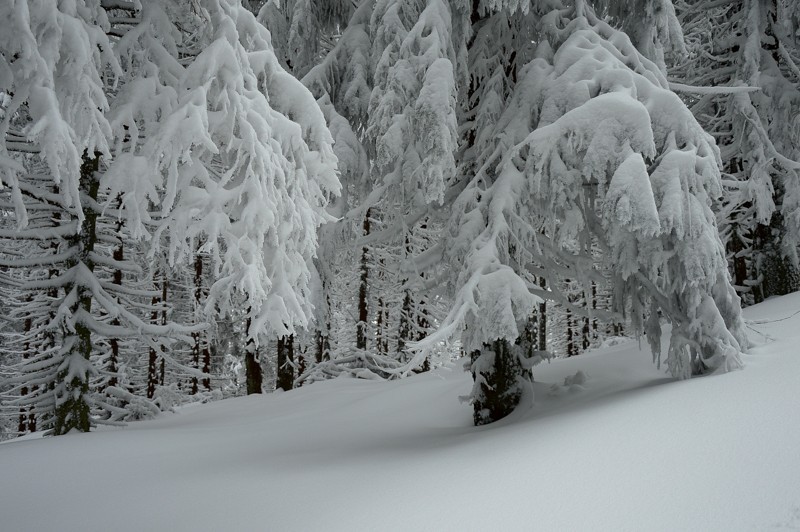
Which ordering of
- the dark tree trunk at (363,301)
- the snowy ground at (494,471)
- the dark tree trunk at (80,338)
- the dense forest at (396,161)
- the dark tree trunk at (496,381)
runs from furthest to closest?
the dark tree trunk at (363,301) → the dark tree trunk at (80,338) → the dark tree trunk at (496,381) → the dense forest at (396,161) → the snowy ground at (494,471)

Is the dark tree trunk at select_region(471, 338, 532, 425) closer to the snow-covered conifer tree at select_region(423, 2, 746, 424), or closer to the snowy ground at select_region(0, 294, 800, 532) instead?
the snowy ground at select_region(0, 294, 800, 532)

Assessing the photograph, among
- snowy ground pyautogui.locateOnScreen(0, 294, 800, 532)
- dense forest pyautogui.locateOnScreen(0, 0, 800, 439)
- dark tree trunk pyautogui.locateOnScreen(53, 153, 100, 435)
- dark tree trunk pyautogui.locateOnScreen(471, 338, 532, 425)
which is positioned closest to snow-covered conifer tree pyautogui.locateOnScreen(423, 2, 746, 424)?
dense forest pyautogui.locateOnScreen(0, 0, 800, 439)

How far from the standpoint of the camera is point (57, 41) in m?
2.81

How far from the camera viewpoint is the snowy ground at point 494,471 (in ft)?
8.80

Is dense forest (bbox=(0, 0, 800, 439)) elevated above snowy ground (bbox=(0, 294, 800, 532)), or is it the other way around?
dense forest (bbox=(0, 0, 800, 439))

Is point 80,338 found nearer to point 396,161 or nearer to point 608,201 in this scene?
point 396,161

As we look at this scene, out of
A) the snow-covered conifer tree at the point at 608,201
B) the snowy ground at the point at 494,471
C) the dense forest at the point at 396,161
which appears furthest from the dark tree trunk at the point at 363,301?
the snow-covered conifer tree at the point at 608,201

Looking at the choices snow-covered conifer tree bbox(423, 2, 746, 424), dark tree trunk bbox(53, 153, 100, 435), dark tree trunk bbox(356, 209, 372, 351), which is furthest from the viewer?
dark tree trunk bbox(356, 209, 372, 351)

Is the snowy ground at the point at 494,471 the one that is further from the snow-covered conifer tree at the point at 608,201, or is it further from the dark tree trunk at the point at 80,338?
the dark tree trunk at the point at 80,338

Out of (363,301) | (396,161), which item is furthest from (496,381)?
(363,301)

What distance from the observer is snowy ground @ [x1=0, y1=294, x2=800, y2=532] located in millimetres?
2684

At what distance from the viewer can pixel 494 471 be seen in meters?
3.51

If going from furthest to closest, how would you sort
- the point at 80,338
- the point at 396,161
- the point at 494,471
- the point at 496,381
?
the point at 80,338 → the point at 496,381 → the point at 396,161 → the point at 494,471

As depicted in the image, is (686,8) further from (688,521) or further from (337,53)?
(688,521)
